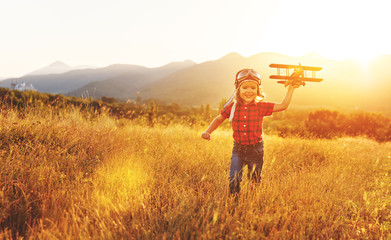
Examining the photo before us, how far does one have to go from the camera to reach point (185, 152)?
3.88 metres

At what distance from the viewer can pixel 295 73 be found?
108 inches

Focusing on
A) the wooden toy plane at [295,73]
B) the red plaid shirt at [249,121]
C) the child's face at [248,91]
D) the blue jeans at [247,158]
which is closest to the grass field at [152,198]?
the blue jeans at [247,158]

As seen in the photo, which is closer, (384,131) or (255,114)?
(255,114)

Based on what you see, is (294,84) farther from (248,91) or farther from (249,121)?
(249,121)

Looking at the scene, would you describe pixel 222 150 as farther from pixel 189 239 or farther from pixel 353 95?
pixel 353 95

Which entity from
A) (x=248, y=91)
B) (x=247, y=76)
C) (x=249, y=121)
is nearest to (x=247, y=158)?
(x=249, y=121)

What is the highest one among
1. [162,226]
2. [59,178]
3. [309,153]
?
[59,178]

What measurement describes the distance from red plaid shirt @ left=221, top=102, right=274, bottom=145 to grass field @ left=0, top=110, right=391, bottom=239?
0.57m

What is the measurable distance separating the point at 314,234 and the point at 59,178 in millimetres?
2782

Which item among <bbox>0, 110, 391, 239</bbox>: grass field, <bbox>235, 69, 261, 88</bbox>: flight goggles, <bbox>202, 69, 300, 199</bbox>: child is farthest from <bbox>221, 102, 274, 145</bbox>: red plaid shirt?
<bbox>0, 110, 391, 239</bbox>: grass field

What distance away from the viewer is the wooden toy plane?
271 cm

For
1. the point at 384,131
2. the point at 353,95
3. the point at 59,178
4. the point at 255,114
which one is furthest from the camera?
the point at 353,95

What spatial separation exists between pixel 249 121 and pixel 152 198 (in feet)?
4.97

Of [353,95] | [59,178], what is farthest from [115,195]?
[353,95]
